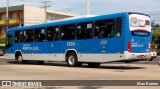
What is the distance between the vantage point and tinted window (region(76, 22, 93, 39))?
23203 millimetres

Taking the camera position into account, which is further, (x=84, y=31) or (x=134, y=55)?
(x=84, y=31)

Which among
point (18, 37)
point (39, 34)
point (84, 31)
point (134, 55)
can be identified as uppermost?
point (84, 31)

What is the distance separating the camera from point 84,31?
2359 centimetres

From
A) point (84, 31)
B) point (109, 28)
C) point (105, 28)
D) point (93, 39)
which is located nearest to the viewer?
point (109, 28)

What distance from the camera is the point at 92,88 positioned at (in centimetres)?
1252

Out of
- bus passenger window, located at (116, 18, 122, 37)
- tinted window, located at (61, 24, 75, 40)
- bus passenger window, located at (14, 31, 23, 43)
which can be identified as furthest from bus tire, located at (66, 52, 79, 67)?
bus passenger window, located at (14, 31, 23, 43)

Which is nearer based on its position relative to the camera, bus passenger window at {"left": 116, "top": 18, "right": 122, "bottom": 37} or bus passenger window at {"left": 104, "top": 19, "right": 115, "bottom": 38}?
→ bus passenger window at {"left": 116, "top": 18, "right": 122, "bottom": 37}

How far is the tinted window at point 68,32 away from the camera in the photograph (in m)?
24.5

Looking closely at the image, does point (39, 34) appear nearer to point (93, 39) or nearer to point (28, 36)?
point (28, 36)

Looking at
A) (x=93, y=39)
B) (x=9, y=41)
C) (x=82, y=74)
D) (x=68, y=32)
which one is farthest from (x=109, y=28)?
(x=9, y=41)

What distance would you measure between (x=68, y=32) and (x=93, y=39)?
2.52m

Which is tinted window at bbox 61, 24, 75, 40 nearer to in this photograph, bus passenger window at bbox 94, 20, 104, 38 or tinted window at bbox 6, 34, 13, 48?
bus passenger window at bbox 94, 20, 104, 38

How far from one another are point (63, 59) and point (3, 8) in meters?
62.4

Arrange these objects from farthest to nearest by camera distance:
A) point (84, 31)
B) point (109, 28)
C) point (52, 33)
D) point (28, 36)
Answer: point (28, 36) < point (52, 33) < point (84, 31) < point (109, 28)
